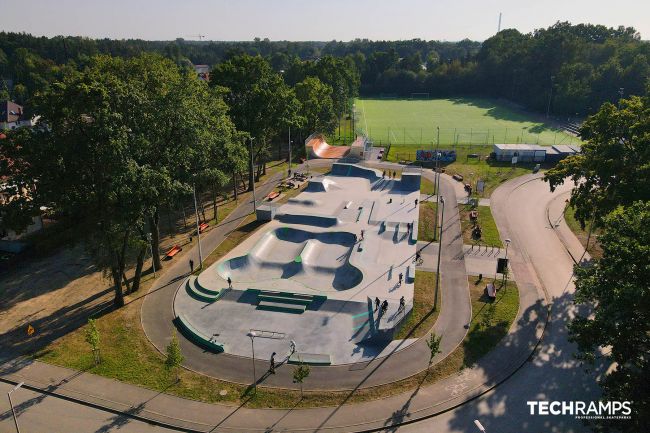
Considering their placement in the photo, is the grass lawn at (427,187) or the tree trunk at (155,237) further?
the grass lawn at (427,187)

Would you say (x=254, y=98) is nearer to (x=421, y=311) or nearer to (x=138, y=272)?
(x=138, y=272)

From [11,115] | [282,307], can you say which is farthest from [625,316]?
[11,115]

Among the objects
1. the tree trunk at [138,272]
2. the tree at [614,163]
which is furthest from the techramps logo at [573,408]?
the tree trunk at [138,272]

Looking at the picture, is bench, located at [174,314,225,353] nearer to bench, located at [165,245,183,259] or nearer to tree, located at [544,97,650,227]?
bench, located at [165,245,183,259]

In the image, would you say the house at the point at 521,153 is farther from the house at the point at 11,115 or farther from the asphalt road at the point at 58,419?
the house at the point at 11,115

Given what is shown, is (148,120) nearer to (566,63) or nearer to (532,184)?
(532,184)

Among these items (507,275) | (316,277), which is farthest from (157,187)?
(507,275)
